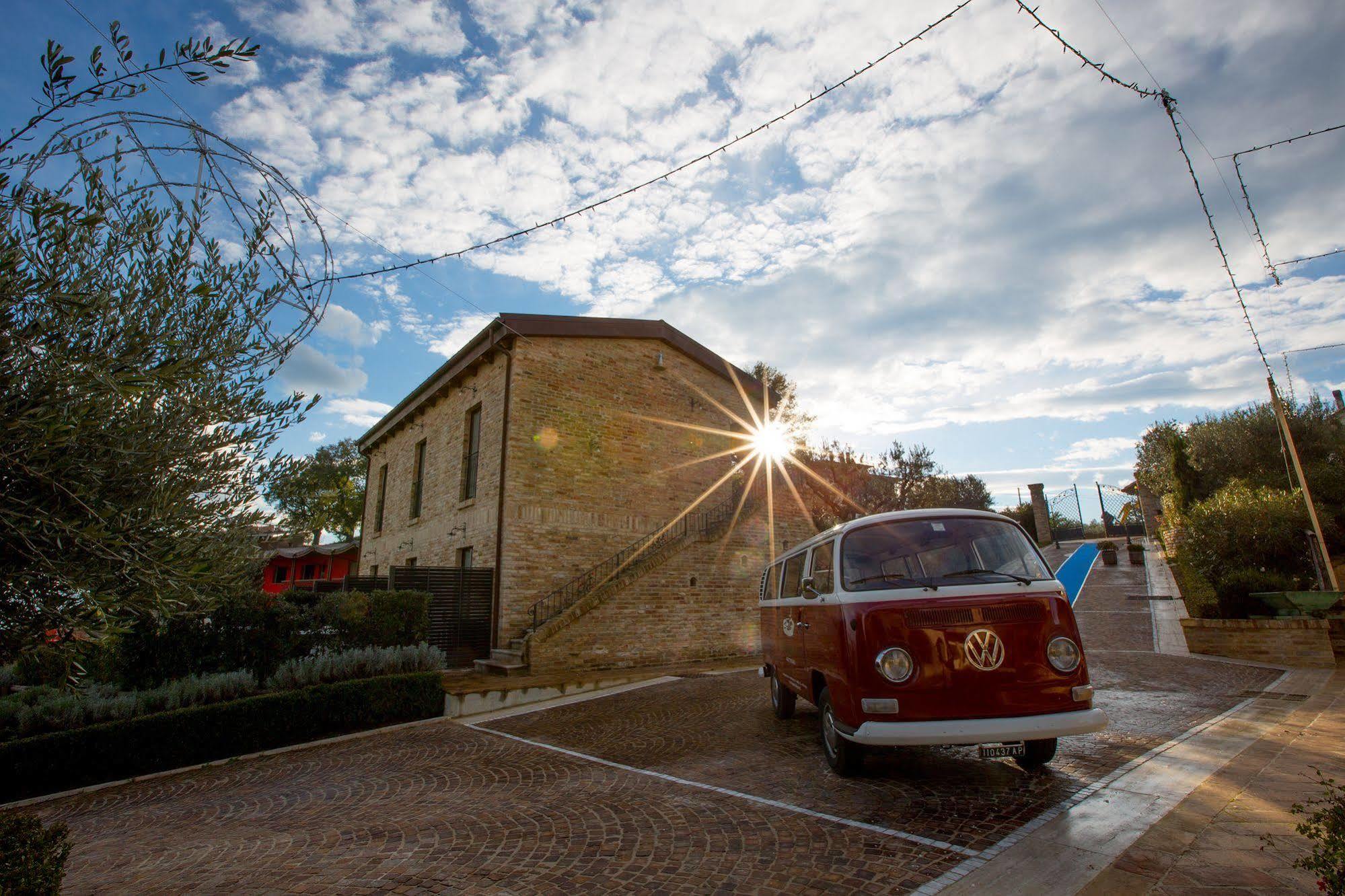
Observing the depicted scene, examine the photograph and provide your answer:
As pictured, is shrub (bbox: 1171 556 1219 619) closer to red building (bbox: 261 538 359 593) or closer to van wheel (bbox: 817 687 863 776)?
van wheel (bbox: 817 687 863 776)

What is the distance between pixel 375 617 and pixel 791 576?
770 cm

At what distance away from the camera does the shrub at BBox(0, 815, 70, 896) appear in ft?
8.98

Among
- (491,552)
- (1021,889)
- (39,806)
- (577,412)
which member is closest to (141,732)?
(39,806)

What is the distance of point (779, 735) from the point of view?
6789 millimetres

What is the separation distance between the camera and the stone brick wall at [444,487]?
48.4ft

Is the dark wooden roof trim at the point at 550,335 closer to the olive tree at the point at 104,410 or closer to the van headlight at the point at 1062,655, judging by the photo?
the olive tree at the point at 104,410

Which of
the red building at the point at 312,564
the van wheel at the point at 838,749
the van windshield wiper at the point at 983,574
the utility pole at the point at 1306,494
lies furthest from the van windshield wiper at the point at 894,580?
the red building at the point at 312,564

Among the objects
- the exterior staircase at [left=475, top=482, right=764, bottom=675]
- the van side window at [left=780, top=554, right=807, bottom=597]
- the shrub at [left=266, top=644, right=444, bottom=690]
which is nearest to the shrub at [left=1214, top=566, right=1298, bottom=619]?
the van side window at [left=780, top=554, right=807, bottom=597]

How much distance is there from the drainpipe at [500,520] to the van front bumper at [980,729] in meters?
10.7

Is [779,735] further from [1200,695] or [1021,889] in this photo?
[1200,695]

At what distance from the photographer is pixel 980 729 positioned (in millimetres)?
4062

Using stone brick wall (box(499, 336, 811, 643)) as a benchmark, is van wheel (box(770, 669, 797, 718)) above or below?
below

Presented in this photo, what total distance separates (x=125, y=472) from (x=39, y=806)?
224 inches

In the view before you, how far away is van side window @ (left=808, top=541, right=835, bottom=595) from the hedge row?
6.84 m
